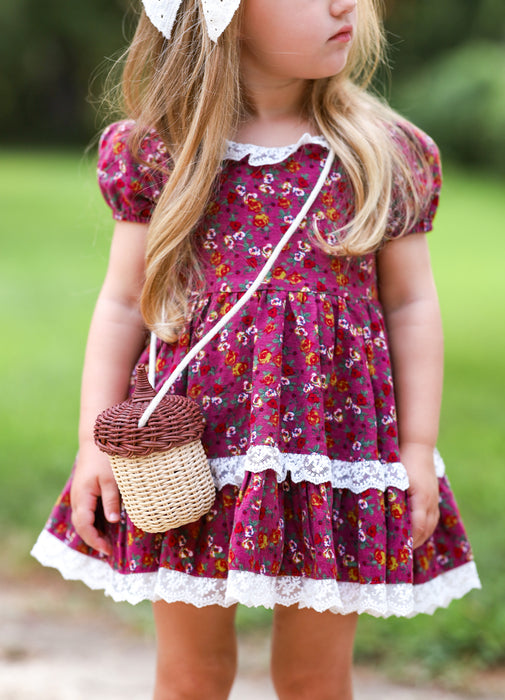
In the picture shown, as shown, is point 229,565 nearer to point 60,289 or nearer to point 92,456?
point 92,456

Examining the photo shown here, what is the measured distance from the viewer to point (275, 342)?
1.64 metres

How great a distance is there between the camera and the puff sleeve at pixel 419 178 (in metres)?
1.79

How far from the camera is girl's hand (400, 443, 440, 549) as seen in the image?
5.64ft

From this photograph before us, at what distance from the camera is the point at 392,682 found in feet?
8.48

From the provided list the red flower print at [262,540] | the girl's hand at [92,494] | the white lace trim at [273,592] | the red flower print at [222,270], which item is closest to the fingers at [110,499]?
the girl's hand at [92,494]

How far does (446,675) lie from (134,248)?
159cm

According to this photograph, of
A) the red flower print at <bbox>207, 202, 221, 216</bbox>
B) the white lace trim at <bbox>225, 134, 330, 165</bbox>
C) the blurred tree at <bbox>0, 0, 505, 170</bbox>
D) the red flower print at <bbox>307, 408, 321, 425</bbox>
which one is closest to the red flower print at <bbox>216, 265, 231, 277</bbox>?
the red flower print at <bbox>207, 202, 221, 216</bbox>

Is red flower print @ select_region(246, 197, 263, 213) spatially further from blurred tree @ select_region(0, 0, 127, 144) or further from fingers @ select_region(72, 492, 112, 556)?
blurred tree @ select_region(0, 0, 127, 144)

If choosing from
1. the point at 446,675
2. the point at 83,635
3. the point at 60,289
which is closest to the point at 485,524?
the point at 446,675

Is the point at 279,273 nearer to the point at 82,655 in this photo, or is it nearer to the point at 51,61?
the point at 82,655

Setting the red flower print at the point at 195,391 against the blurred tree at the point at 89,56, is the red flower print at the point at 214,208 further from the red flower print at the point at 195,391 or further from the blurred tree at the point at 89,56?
the blurred tree at the point at 89,56

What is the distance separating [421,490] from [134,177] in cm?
83

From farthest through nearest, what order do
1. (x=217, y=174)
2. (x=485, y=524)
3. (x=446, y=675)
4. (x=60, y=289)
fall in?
(x=60, y=289) < (x=485, y=524) < (x=446, y=675) < (x=217, y=174)

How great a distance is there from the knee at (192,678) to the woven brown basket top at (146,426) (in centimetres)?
52
